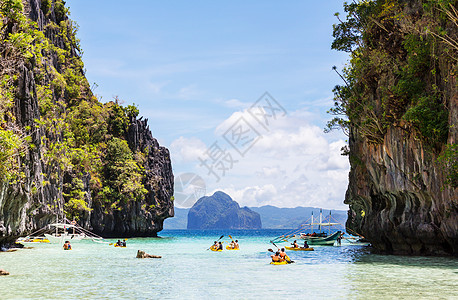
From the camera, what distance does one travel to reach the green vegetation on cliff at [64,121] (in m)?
24.7

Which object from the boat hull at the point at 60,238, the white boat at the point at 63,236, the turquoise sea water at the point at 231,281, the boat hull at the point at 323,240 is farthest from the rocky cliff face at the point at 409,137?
the boat hull at the point at 60,238

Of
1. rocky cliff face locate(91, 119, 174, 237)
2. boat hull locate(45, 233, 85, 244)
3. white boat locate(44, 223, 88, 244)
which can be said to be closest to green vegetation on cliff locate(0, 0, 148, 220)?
rocky cliff face locate(91, 119, 174, 237)

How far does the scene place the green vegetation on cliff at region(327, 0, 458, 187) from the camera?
2161cm

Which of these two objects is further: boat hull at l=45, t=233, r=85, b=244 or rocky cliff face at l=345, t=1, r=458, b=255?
boat hull at l=45, t=233, r=85, b=244

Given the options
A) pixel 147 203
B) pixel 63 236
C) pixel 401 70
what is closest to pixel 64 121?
pixel 63 236

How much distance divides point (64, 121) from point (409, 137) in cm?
4266

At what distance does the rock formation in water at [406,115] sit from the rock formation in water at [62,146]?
1986cm

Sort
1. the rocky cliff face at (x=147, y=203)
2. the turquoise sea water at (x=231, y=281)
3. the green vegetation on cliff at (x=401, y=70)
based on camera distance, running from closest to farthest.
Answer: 1. the turquoise sea water at (x=231, y=281)
2. the green vegetation on cliff at (x=401, y=70)
3. the rocky cliff face at (x=147, y=203)

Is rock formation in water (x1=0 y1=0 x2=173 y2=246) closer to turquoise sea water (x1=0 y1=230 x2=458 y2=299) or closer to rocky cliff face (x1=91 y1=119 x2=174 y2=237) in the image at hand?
rocky cliff face (x1=91 y1=119 x2=174 y2=237)

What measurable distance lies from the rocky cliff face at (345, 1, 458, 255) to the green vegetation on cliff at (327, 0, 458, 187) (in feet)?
0.19

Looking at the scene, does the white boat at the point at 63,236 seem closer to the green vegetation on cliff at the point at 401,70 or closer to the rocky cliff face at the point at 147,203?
the rocky cliff face at the point at 147,203

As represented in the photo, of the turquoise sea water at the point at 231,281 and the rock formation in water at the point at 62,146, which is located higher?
the rock formation in water at the point at 62,146

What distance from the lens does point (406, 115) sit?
72.3 feet

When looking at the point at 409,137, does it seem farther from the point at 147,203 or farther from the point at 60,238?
the point at 147,203
